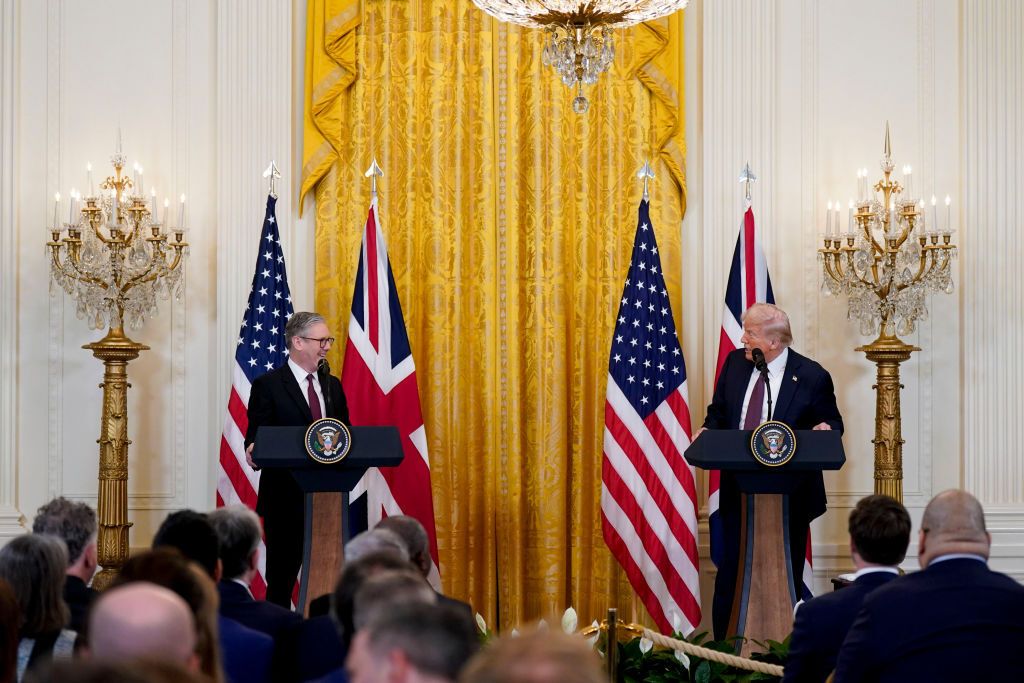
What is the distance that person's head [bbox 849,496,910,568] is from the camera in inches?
154

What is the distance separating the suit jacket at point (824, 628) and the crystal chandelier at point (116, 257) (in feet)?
14.6

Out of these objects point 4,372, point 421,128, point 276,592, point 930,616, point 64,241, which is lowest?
point 276,592

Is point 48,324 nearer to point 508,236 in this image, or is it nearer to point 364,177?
point 364,177

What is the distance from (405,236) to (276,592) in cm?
248

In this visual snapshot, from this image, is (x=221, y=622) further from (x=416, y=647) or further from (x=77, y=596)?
(x=416, y=647)

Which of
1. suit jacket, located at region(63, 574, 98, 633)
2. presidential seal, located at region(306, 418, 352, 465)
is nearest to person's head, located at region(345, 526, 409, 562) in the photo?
suit jacket, located at region(63, 574, 98, 633)

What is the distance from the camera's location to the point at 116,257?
23.2ft

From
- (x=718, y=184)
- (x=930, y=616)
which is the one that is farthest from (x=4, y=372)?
(x=930, y=616)

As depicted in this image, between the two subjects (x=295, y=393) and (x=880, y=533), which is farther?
(x=295, y=393)

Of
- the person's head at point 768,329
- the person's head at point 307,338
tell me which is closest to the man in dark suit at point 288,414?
the person's head at point 307,338

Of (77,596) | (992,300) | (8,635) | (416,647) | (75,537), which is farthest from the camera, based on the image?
(992,300)

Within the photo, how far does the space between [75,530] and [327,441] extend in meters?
1.99

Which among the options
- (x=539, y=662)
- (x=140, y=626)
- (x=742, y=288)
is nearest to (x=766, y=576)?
(x=742, y=288)

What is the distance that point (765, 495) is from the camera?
595 cm
